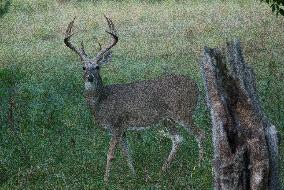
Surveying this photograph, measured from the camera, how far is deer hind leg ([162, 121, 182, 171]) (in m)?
9.67

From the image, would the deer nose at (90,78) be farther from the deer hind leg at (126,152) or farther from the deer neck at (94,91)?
the deer hind leg at (126,152)

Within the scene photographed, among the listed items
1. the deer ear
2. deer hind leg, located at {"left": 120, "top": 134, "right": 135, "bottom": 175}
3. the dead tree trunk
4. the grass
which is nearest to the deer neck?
the deer ear

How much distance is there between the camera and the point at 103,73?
16906 millimetres

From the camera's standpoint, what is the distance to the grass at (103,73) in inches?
374

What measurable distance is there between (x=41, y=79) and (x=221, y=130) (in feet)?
42.8

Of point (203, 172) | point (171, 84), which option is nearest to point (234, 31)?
point (171, 84)

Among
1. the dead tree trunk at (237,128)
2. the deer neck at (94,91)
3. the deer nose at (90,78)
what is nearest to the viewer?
the dead tree trunk at (237,128)

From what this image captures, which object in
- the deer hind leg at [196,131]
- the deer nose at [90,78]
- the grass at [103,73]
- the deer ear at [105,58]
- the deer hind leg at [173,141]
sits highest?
the deer ear at [105,58]

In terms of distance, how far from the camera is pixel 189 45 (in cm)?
1962

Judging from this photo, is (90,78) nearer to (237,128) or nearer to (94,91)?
(94,91)

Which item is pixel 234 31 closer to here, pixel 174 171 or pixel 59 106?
pixel 59 106

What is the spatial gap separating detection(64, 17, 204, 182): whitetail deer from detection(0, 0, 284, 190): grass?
1.39 ft

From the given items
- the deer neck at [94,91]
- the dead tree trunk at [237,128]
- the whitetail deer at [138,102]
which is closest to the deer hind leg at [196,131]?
the whitetail deer at [138,102]

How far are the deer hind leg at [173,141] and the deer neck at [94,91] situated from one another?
3.28 ft
